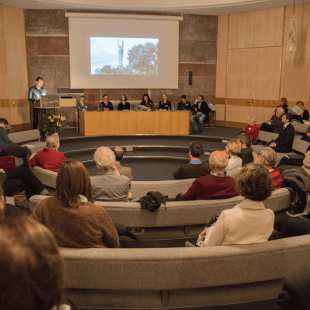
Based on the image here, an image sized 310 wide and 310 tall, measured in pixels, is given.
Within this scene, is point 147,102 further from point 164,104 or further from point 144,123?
point 144,123

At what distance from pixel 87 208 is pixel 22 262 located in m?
1.53

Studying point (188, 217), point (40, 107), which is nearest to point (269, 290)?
point (188, 217)

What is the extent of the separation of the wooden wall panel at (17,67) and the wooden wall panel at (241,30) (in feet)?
21.2

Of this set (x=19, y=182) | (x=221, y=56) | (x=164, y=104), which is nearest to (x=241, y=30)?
(x=221, y=56)

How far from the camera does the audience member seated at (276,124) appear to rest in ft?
26.6

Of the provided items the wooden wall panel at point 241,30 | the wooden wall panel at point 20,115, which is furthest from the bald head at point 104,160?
the wooden wall panel at point 241,30

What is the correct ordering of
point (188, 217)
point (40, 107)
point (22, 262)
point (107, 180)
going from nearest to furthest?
point (22, 262)
point (188, 217)
point (107, 180)
point (40, 107)

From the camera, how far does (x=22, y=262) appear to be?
2.14 feet

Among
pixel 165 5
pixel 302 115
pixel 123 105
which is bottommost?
pixel 302 115

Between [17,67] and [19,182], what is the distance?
23.3 feet

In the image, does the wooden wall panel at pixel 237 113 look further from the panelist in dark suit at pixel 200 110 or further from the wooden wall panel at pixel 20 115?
the wooden wall panel at pixel 20 115

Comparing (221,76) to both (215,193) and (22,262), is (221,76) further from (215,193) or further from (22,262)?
(22,262)

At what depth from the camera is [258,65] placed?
10.9 meters

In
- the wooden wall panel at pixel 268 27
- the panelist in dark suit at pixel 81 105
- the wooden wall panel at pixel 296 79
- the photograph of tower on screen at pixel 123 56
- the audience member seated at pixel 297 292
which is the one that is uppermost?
the wooden wall panel at pixel 268 27
